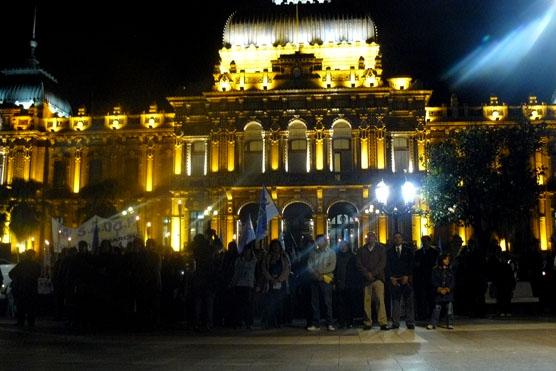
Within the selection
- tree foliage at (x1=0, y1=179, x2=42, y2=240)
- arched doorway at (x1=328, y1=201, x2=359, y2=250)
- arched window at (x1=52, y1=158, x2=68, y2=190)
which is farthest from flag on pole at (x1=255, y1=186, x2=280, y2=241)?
arched window at (x1=52, y1=158, x2=68, y2=190)

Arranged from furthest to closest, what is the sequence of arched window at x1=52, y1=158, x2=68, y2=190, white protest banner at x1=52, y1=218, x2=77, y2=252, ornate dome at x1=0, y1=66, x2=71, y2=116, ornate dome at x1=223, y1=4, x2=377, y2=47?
ornate dome at x1=0, y1=66, x2=71, y2=116, arched window at x1=52, y1=158, x2=68, y2=190, ornate dome at x1=223, y1=4, x2=377, y2=47, white protest banner at x1=52, y1=218, x2=77, y2=252

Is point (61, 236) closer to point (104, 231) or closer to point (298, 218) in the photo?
point (104, 231)

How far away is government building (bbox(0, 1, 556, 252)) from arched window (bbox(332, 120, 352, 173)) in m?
0.07

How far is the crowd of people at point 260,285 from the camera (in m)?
15.6

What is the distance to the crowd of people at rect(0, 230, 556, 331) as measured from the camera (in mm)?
15625

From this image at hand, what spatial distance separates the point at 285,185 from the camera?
42.1 meters

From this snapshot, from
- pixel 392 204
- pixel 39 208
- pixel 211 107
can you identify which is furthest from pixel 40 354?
pixel 39 208

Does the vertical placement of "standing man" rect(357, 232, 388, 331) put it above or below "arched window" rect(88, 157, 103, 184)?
below

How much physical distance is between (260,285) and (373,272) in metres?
2.95

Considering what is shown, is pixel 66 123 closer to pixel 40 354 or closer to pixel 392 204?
pixel 392 204

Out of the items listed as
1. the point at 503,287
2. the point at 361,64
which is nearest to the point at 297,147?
the point at 361,64

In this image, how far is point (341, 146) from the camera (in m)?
43.7

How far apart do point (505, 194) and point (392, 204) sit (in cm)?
1114

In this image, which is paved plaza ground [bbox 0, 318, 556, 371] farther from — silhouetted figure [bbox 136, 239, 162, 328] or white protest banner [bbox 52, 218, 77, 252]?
white protest banner [bbox 52, 218, 77, 252]
